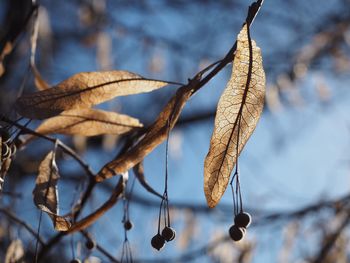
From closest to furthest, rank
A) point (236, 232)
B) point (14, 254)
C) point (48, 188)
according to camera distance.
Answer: point (236, 232) < point (48, 188) < point (14, 254)

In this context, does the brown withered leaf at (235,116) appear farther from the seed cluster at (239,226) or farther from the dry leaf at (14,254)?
the dry leaf at (14,254)

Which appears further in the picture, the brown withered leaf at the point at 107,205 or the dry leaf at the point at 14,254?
the dry leaf at the point at 14,254

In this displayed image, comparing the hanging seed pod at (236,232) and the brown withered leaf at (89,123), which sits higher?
the brown withered leaf at (89,123)

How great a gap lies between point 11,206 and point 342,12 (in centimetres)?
245

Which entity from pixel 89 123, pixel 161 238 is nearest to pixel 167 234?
pixel 161 238

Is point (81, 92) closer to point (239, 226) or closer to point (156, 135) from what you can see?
point (156, 135)

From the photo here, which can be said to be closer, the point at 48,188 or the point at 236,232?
the point at 236,232

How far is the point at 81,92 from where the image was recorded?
0.66 meters

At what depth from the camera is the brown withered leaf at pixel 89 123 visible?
0.75 meters

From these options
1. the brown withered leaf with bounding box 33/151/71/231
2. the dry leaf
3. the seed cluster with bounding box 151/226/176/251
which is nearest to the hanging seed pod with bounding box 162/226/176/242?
the seed cluster with bounding box 151/226/176/251

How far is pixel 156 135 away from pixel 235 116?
0.10 meters

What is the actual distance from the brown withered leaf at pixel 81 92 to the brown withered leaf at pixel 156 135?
71 mm

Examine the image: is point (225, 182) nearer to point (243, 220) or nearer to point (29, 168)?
point (243, 220)

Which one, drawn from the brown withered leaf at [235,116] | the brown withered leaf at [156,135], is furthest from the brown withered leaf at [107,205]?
the brown withered leaf at [235,116]
